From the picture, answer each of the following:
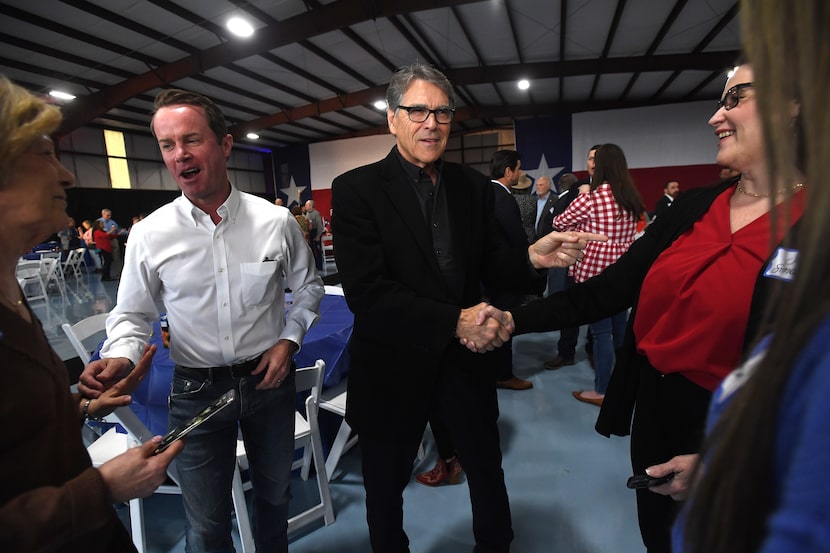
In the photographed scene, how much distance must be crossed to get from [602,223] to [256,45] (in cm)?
825

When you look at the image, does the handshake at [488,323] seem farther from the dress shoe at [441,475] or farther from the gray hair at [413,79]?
the dress shoe at [441,475]

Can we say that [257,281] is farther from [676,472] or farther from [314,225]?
[314,225]

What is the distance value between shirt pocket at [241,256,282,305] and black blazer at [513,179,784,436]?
90cm

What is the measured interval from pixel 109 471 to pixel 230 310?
2.43 ft

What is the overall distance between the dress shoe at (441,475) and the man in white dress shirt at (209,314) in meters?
1.00

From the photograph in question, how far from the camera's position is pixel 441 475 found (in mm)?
2391

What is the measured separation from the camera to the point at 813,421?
0.30m

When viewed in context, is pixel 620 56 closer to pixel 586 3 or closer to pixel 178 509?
pixel 586 3

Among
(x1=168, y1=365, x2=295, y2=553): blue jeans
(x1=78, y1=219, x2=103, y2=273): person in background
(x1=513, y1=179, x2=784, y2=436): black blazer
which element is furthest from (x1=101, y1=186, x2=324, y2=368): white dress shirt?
(x1=78, y1=219, x2=103, y2=273): person in background

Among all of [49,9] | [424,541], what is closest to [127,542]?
[424,541]

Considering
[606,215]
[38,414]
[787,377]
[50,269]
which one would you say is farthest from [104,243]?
→ [787,377]

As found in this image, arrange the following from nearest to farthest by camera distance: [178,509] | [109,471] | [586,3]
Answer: [109,471], [178,509], [586,3]

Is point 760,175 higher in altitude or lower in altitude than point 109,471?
higher

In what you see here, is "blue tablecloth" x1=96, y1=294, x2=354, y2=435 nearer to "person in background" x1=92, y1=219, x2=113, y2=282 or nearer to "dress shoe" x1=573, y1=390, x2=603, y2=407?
"dress shoe" x1=573, y1=390, x2=603, y2=407
